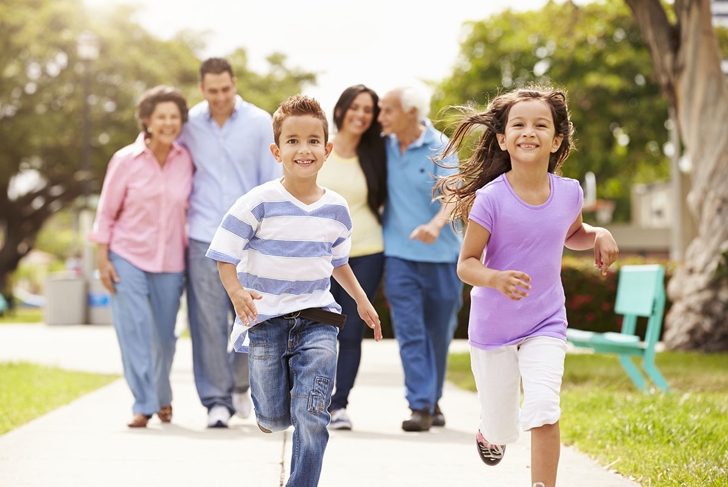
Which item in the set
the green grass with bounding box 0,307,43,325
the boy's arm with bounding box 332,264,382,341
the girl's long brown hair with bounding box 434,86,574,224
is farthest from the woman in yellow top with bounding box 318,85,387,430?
the green grass with bounding box 0,307,43,325

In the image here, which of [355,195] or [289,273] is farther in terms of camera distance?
[355,195]

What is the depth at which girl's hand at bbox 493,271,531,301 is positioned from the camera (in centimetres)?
354

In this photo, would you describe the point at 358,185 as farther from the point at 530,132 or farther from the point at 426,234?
the point at 530,132

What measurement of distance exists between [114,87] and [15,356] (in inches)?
907

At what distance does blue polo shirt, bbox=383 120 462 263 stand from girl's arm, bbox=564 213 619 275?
2329 mm

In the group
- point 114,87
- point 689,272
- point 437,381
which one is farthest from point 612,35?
point 437,381

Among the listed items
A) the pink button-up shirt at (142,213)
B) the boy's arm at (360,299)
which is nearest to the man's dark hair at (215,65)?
the pink button-up shirt at (142,213)

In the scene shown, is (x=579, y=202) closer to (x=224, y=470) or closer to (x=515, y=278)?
(x=515, y=278)

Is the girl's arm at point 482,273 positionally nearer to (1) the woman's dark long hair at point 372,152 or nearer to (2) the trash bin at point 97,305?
(1) the woman's dark long hair at point 372,152

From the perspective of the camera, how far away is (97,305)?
23.5m

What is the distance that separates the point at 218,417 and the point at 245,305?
2811 millimetres

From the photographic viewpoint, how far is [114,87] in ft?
115

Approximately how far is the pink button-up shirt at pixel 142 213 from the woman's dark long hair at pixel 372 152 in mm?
1147

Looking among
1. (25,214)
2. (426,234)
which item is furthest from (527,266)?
(25,214)
